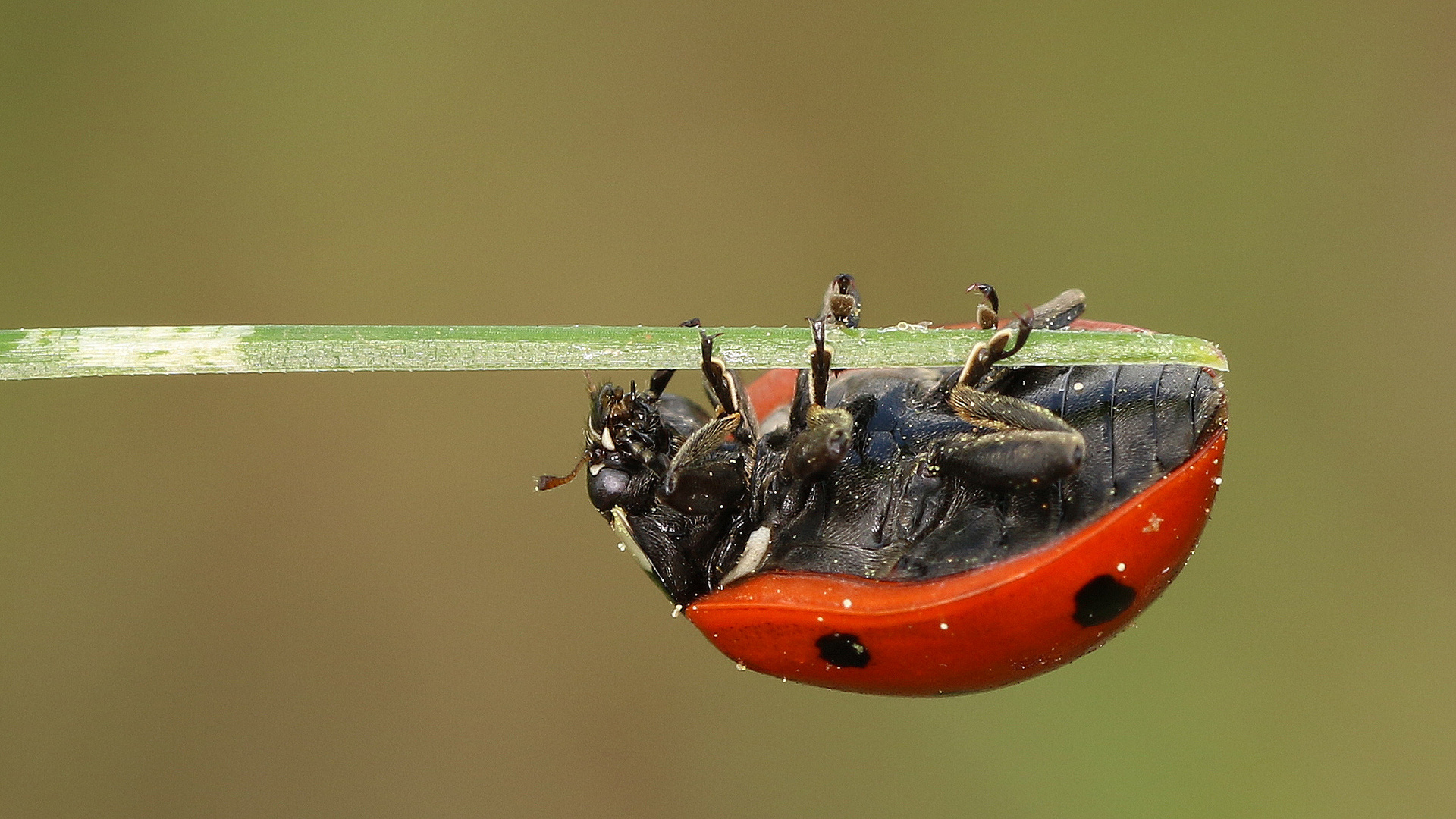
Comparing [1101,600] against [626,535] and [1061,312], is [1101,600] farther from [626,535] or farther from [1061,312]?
[626,535]

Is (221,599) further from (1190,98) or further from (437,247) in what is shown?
(1190,98)

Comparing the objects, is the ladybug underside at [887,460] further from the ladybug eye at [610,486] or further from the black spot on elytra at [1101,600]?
the black spot on elytra at [1101,600]

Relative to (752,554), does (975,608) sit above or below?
below

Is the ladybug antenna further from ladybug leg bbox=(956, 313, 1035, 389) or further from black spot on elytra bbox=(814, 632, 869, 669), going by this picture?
ladybug leg bbox=(956, 313, 1035, 389)

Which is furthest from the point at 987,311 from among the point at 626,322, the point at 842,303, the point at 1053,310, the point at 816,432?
the point at 626,322

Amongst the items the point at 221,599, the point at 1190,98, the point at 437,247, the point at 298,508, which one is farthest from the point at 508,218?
the point at 1190,98

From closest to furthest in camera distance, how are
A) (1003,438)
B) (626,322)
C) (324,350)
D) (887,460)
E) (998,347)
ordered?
(324,350), (998,347), (1003,438), (887,460), (626,322)

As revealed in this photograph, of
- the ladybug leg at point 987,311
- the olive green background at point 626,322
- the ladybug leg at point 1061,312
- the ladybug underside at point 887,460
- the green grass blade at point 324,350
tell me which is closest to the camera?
the green grass blade at point 324,350

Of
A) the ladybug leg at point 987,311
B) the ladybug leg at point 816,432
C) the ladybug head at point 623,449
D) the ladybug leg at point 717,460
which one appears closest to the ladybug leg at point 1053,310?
the ladybug leg at point 987,311
